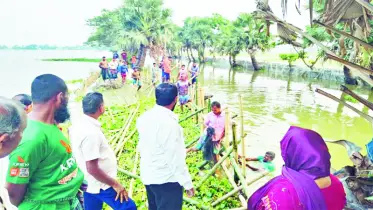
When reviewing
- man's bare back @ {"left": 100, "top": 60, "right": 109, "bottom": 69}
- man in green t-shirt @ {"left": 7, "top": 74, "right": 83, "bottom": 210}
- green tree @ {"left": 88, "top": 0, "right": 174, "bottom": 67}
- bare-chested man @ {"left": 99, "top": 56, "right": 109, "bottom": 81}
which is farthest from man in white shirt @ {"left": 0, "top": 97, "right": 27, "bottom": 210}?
green tree @ {"left": 88, "top": 0, "right": 174, "bottom": 67}

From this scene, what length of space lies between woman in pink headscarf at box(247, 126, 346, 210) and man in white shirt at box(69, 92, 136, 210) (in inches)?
47.7

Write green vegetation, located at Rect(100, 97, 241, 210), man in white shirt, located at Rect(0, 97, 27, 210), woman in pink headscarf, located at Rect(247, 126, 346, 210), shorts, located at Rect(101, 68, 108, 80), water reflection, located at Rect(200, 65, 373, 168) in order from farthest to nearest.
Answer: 1. shorts, located at Rect(101, 68, 108, 80)
2. water reflection, located at Rect(200, 65, 373, 168)
3. green vegetation, located at Rect(100, 97, 241, 210)
4. woman in pink headscarf, located at Rect(247, 126, 346, 210)
5. man in white shirt, located at Rect(0, 97, 27, 210)

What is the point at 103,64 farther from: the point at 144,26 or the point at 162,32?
the point at 162,32

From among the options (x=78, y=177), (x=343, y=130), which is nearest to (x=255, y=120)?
(x=343, y=130)

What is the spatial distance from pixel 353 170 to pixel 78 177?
235 centimetres

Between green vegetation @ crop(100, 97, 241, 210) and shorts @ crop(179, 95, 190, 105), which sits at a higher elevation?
shorts @ crop(179, 95, 190, 105)

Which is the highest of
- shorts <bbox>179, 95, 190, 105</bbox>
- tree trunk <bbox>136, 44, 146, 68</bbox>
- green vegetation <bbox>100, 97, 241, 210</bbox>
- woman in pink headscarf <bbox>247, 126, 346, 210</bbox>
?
tree trunk <bbox>136, 44, 146, 68</bbox>

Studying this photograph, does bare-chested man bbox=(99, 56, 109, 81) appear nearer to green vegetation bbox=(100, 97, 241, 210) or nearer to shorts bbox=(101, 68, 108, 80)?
shorts bbox=(101, 68, 108, 80)

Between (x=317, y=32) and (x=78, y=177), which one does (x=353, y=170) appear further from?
(x=317, y=32)

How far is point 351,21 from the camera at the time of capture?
286 cm

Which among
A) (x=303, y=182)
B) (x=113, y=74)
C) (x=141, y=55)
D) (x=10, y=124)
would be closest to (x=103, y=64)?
(x=113, y=74)

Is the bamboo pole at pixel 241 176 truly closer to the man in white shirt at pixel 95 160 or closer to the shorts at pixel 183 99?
the man in white shirt at pixel 95 160

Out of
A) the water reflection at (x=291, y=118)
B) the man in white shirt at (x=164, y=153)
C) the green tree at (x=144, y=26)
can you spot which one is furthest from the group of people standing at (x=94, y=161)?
the green tree at (x=144, y=26)

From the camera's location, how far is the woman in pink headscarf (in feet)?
4.95
